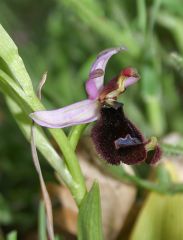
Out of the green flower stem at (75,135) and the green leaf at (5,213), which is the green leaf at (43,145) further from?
the green leaf at (5,213)

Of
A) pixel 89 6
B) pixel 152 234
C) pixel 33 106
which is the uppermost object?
pixel 89 6

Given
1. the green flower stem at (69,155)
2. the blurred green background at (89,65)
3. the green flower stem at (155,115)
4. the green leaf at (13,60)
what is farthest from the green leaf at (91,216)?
the green flower stem at (155,115)

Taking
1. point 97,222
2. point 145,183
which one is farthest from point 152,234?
point 97,222

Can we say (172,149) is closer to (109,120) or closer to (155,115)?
(109,120)

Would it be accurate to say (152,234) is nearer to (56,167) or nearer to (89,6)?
(56,167)

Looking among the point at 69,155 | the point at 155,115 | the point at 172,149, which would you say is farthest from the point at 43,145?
the point at 155,115

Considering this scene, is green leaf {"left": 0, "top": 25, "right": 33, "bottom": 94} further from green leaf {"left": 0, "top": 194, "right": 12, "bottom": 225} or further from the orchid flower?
green leaf {"left": 0, "top": 194, "right": 12, "bottom": 225}
